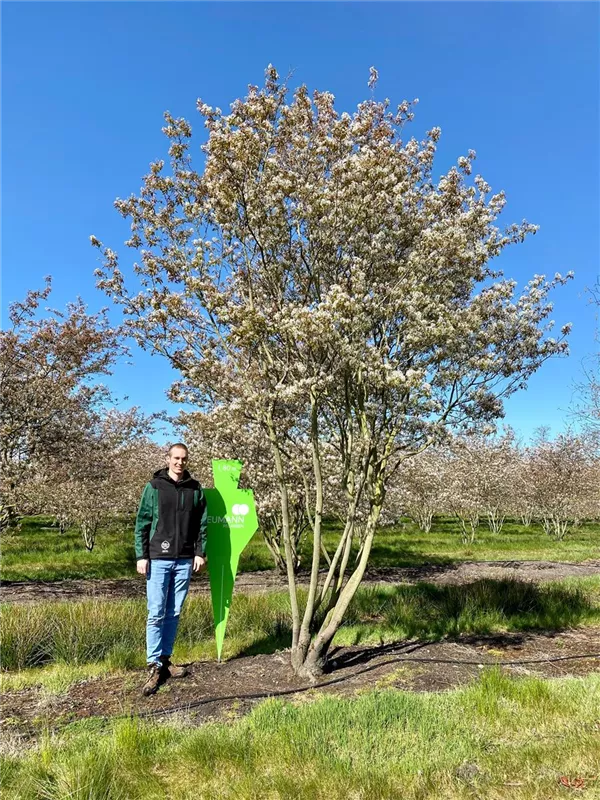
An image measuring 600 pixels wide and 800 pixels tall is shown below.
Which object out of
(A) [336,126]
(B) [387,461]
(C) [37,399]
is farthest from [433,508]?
(A) [336,126]

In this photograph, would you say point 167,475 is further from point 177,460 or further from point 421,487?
point 421,487

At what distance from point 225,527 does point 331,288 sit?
2903 mm

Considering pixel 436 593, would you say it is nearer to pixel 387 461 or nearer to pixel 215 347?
pixel 387 461

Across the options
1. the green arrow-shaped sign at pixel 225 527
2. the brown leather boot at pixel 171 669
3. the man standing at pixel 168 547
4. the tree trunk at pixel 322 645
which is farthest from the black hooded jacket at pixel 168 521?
the tree trunk at pixel 322 645

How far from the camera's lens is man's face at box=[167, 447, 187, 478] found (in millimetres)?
5695

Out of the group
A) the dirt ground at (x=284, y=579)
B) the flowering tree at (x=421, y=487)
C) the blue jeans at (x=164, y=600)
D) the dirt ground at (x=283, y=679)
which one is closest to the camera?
the dirt ground at (x=283, y=679)

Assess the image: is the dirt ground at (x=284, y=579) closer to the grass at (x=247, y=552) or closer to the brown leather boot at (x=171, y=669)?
the grass at (x=247, y=552)

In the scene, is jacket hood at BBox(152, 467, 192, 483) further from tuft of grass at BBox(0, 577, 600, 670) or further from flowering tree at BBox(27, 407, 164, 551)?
flowering tree at BBox(27, 407, 164, 551)

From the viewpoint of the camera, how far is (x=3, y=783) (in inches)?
123

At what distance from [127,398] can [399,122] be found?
507 inches

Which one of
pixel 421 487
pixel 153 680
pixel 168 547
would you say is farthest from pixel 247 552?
pixel 153 680

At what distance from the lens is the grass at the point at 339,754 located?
311 centimetres

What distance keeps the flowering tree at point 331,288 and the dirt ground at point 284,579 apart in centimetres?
665

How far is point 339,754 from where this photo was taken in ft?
11.5
